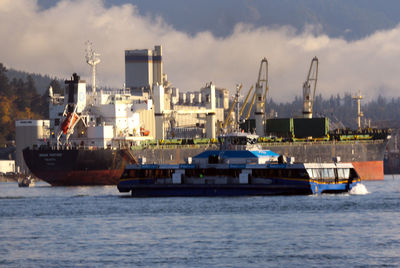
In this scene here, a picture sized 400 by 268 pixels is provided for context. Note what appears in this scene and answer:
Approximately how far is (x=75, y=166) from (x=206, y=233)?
84.4m

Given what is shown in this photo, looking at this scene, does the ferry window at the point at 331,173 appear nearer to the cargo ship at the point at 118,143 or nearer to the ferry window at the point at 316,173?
the ferry window at the point at 316,173

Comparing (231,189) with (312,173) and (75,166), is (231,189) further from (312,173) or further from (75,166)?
(75,166)

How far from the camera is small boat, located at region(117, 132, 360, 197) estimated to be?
96.2 metres

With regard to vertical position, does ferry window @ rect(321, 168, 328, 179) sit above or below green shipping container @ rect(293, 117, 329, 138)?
below

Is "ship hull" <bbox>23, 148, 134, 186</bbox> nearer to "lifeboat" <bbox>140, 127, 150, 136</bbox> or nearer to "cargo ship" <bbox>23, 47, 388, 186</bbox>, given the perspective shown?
"cargo ship" <bbox>23, 47, 388, 186</bbox>

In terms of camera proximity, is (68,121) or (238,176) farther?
(68,121)

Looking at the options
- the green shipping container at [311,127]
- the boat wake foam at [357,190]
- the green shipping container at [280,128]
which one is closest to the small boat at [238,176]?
the boat wake foam at [357,190]

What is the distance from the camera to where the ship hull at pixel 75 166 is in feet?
477

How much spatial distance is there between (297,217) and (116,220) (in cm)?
1243

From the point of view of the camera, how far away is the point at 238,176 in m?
98.8

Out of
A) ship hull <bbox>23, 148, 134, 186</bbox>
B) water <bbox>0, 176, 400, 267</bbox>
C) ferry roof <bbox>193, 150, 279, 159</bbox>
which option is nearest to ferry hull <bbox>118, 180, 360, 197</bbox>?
water <bbox>0, 176, 400, 267</bbox>

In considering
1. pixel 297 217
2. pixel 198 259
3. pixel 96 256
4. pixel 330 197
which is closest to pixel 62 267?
pixel 96 256

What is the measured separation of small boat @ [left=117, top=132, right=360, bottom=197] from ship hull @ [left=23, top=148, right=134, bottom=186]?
145ft

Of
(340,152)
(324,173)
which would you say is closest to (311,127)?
(340,152)
